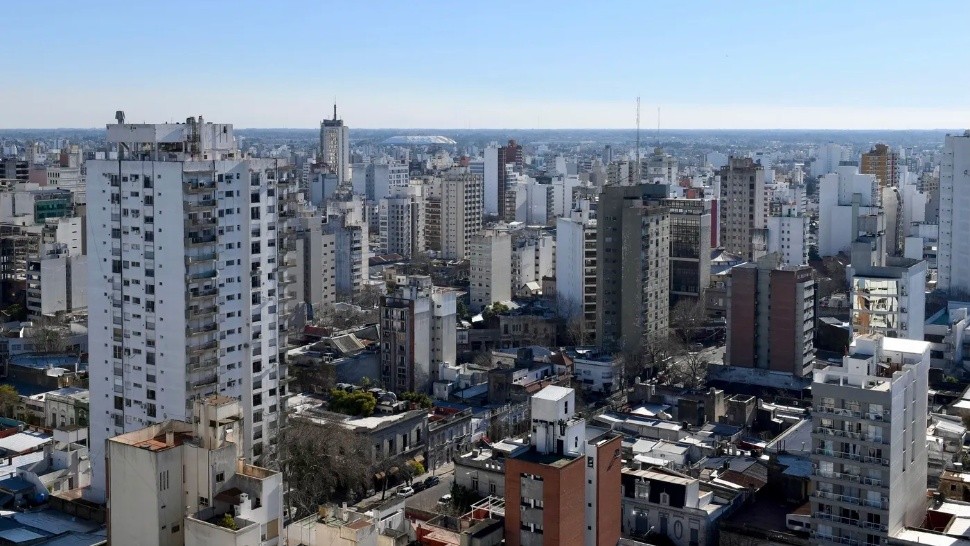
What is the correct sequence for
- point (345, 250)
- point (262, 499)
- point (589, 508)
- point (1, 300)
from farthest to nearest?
1. point (345, 250)
2. point (1, 300)
3. point (589, 508)
4. point (262, 499)

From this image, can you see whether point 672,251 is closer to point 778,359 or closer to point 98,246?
point 778,359

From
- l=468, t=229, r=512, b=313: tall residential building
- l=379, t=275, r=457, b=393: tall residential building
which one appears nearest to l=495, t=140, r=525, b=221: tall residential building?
l=468, t=229, r=512, b=313: tall residential building

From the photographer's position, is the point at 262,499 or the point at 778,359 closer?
the point at 262,499

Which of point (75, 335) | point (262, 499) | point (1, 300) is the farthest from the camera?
point (1, 300)

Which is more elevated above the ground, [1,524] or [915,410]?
[915,410]

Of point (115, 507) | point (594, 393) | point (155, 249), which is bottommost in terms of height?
point (594, 393)

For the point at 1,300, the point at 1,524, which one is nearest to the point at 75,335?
the point at 1,300

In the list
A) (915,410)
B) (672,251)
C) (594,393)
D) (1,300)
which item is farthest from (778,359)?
(1,300)
